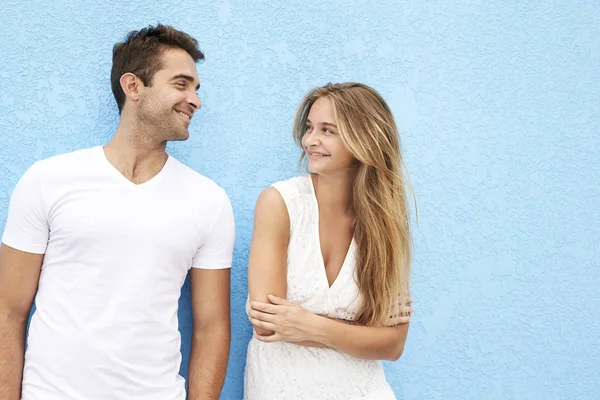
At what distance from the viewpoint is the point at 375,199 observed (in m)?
2.19

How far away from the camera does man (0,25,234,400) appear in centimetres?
190

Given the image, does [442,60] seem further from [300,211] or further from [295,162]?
[300,211]

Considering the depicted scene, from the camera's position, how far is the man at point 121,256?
1901 millimetres

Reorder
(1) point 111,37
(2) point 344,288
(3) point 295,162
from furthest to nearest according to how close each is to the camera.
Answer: (3) point 295,162 < (1) point 111,37 < (2) point 344,288

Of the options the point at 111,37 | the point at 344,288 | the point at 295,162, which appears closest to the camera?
the point at 344,288

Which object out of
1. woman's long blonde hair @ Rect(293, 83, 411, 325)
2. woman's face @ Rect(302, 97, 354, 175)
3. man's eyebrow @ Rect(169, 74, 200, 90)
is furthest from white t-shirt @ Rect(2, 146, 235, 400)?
woman's long blonde hair @ Rect(293, 83, 411, 325)

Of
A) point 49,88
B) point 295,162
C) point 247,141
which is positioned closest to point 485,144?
point 295,162

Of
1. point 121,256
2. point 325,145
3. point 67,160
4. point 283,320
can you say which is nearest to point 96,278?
point 121,256

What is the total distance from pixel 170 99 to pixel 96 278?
612mm

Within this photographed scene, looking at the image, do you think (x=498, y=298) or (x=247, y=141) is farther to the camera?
(x=498, y=298)

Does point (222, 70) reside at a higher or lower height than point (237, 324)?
higher

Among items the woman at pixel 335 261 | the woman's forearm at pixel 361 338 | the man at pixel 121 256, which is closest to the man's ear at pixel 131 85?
the man at pixel 121 256

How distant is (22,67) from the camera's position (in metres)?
2.20

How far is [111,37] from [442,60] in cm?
128
